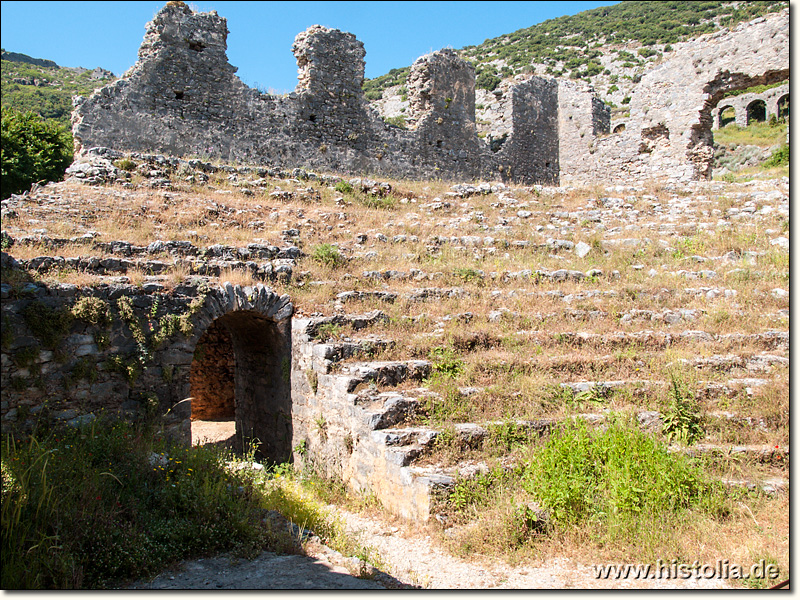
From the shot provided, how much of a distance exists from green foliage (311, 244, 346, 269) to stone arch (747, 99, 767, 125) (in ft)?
133

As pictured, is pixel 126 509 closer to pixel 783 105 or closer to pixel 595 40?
pixel 783 105

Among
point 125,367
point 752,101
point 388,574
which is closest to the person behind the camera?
point 388,574

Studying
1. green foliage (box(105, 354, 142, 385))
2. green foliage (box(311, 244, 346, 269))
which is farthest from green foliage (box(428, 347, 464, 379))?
green foliage (box(105, 354, 142, 385))

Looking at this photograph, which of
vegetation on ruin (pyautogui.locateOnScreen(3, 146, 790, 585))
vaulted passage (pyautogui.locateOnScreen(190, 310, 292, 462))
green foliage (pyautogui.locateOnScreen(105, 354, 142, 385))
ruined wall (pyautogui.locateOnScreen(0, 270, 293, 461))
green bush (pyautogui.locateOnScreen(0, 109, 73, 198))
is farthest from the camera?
green bush (pyautogui.locateOnScreen(0, 109, 73, 198))

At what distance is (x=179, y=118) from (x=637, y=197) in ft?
38.1

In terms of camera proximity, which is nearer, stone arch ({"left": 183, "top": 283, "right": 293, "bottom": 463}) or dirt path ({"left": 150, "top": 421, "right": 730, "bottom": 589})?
dirt path ({"left": 150, "top": 421, "right": 730, "bottom": 589})

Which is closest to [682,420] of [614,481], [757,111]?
[614,481]

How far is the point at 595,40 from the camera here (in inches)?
2470

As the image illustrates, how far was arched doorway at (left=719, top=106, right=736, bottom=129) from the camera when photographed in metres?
42.0

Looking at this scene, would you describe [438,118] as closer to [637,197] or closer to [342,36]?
[342,36]

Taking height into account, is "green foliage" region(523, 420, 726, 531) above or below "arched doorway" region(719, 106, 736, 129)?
below

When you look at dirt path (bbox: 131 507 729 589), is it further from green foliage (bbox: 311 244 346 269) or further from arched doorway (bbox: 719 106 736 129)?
arched doorway (bbox: 719 106 736 129)

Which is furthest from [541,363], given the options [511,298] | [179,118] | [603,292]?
[179,118]

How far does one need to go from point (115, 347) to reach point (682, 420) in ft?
21.9
